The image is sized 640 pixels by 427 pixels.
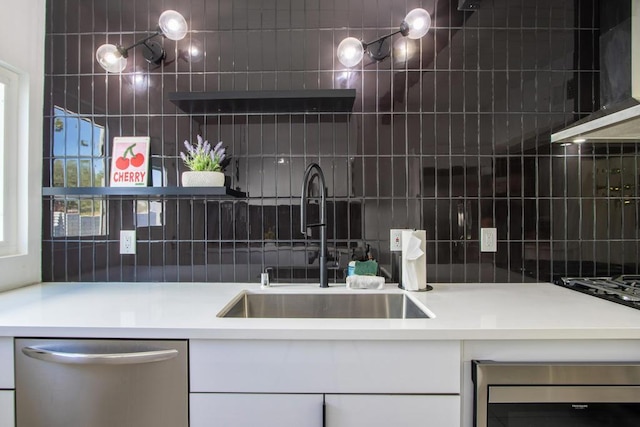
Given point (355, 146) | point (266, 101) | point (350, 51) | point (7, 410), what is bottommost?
point (7, 410)

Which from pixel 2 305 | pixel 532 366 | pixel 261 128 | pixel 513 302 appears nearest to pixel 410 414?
pixel 532 366

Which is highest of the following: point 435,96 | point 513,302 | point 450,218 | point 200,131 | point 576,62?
point 576,62

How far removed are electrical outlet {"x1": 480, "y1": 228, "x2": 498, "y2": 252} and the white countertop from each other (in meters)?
0.25

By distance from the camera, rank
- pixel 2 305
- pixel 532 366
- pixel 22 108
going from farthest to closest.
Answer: pixel 22 108, pixel 2 305, pixel 532 366

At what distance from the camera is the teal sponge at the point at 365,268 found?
155 cm

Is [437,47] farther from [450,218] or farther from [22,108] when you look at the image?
[22,108]

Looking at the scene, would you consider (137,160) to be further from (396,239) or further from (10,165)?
(396,239)

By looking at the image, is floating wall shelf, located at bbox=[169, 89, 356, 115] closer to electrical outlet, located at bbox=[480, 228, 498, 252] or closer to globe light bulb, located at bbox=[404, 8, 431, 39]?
globe light bulb, located at bbox=[404, 8, 431, 39]

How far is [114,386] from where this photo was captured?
3.24 ft

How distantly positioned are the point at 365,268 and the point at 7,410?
133cm

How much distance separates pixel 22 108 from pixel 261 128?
115 centimetres

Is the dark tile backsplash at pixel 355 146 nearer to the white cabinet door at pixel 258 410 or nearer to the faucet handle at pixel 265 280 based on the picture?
the faucet handle at pixel 265 280

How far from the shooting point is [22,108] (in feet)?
5.27

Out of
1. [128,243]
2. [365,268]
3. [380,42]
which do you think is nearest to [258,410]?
[365,268]
